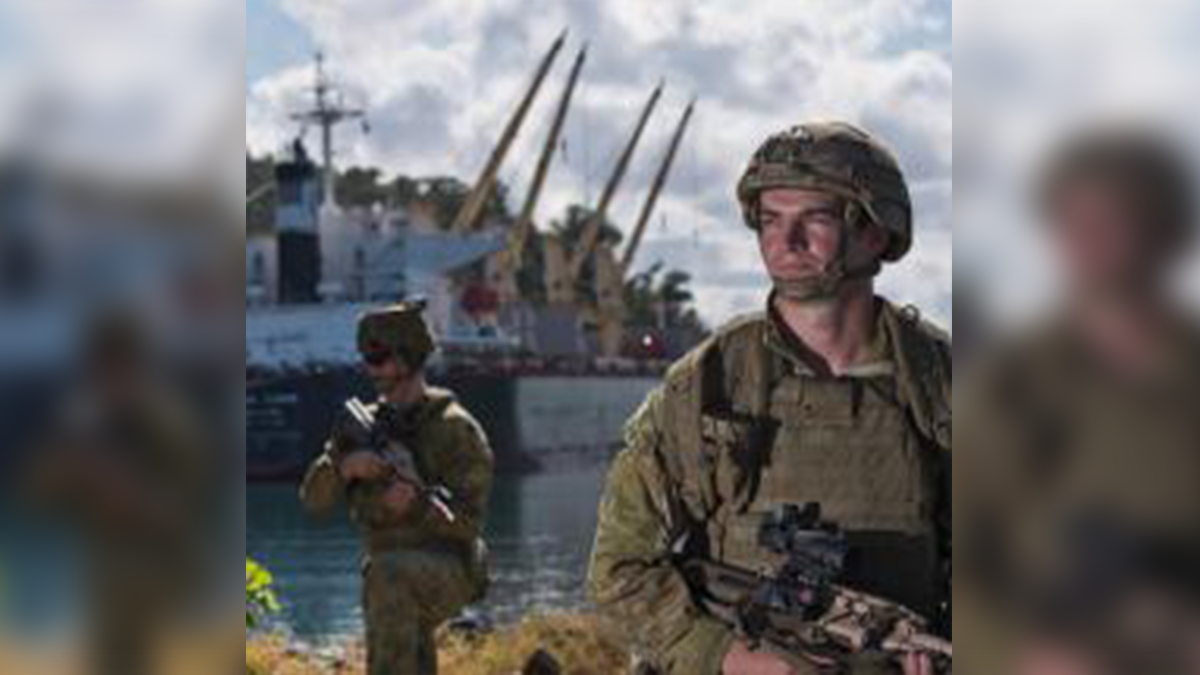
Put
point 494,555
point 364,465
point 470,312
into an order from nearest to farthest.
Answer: point 364,465, point 494,555, point 470,312

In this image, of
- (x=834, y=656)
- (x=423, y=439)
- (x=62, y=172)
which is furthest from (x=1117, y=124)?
(x=423, y=439)

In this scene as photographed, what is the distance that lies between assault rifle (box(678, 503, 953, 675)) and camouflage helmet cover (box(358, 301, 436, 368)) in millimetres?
2600

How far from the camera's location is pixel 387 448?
16.5 ft

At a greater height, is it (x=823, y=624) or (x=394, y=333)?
(x=394, y=333)

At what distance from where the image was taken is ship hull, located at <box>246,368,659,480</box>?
113 feet

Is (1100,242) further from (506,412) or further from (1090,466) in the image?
(506,412)

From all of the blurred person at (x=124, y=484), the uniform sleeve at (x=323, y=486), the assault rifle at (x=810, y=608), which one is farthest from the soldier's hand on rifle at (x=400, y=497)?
the blurred person at (x=124, y=484)

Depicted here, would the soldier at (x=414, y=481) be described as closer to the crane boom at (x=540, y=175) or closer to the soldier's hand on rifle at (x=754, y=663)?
the soldier's hand on rifle at (x=754, y=663)

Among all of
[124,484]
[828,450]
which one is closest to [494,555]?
[828,450]

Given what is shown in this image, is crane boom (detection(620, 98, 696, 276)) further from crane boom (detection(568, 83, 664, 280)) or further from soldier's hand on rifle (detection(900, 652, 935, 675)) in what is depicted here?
Result: soldier's hand on rifle (detection(900, 652, 935, 675))

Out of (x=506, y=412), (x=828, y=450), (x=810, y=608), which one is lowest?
(x=506, y=412)

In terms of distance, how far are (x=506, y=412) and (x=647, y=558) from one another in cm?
3614

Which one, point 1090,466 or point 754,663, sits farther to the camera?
point 754,663

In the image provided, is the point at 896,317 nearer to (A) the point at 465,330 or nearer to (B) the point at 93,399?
(B) the point at 93,399
